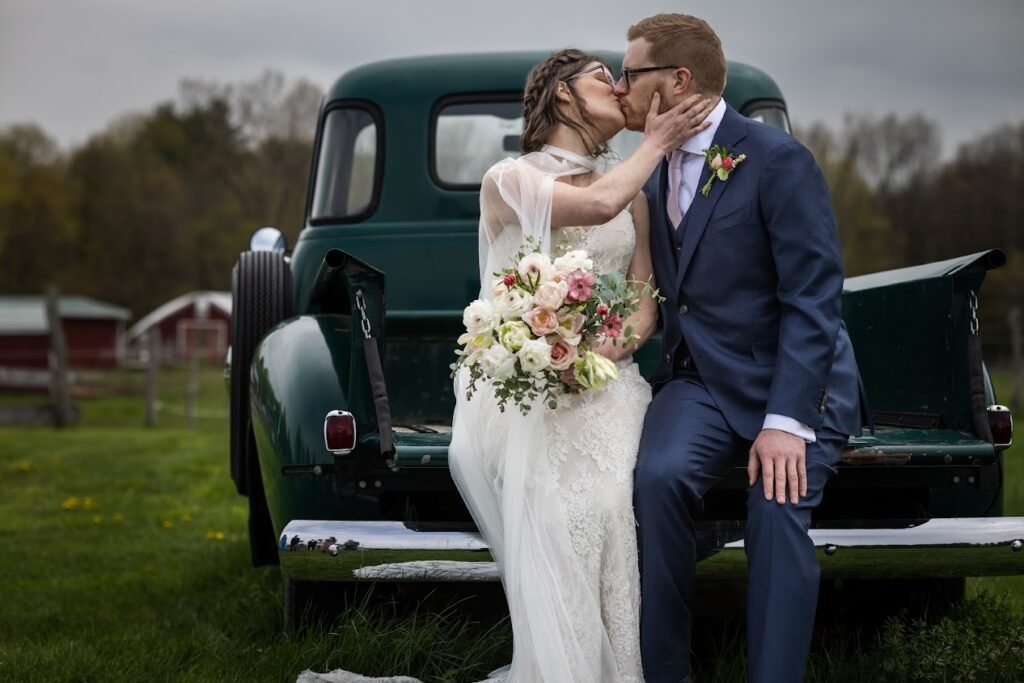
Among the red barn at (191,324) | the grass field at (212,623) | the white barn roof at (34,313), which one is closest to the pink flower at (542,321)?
the grass field at (212,623)

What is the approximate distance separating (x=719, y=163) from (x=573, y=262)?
0.52 meters

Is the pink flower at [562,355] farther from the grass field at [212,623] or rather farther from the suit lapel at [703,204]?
the grass field at [212,623]

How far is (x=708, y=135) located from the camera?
3.32 m

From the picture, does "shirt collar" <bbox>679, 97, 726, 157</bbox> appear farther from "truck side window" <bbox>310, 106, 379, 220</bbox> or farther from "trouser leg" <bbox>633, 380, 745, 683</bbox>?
"truck side window" <bbox>310, 106, 379, 220</bbox>

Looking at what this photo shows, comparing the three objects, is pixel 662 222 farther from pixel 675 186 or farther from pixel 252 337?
pixel 252 337

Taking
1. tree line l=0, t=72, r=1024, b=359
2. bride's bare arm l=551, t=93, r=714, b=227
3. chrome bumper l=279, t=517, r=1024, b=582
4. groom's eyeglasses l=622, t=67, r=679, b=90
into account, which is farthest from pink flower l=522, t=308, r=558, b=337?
tree line l=0, t=72, r=1024, b=359

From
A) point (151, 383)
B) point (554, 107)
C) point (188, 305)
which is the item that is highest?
point (188, 305)

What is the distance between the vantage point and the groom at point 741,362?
298cm

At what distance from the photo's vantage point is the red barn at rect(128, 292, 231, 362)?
5344 centimetres

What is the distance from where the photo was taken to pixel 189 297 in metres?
53.6

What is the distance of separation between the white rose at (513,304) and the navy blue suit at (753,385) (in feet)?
1.66

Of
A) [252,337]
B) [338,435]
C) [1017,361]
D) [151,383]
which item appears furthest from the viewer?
[151,383]

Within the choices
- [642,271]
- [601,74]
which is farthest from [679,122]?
[642,271]

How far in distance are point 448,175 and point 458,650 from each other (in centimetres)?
230
